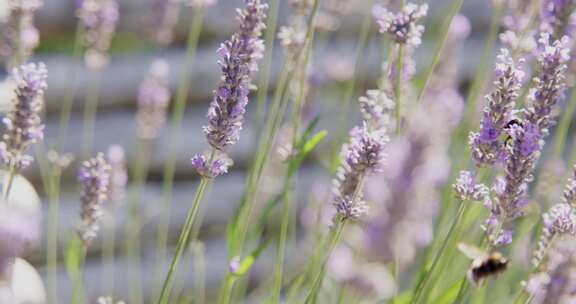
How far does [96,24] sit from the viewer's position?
1.74 metres

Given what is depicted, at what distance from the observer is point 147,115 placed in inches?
76.3

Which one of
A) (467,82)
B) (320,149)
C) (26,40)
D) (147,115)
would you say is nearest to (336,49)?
(320,149)

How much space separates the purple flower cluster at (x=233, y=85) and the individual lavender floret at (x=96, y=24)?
2.29 feet

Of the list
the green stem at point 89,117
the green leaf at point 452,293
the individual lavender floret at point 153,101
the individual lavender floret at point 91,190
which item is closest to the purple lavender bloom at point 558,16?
the green leaf at point 452,293

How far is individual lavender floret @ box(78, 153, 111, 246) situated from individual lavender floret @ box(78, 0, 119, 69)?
51 cm

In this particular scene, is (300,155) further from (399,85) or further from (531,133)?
(531,133)

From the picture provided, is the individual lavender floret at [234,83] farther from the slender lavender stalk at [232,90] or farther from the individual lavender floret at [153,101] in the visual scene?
the individual lavender floret at [153,101]

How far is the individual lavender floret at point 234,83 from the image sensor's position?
1.04 meters

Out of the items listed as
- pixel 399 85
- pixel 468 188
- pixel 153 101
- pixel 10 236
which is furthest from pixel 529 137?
pixel 153 101

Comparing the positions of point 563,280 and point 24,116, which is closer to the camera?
point 563,280

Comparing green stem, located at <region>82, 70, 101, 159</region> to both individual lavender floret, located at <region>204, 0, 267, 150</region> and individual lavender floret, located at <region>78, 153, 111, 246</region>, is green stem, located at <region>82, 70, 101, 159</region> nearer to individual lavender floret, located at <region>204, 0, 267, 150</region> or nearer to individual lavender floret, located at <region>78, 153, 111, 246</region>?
individual lavender floret, located at <region>78, 153, 111, 246</region>

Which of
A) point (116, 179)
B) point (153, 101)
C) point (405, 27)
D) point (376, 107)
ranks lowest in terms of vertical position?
point (116, 179)

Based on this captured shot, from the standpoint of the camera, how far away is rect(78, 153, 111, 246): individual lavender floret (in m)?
1.26

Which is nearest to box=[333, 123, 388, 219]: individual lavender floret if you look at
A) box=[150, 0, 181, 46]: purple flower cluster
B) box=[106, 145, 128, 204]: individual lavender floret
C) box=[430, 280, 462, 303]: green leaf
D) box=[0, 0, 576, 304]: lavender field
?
box=[0, 0, 576, 304]: lavender field
